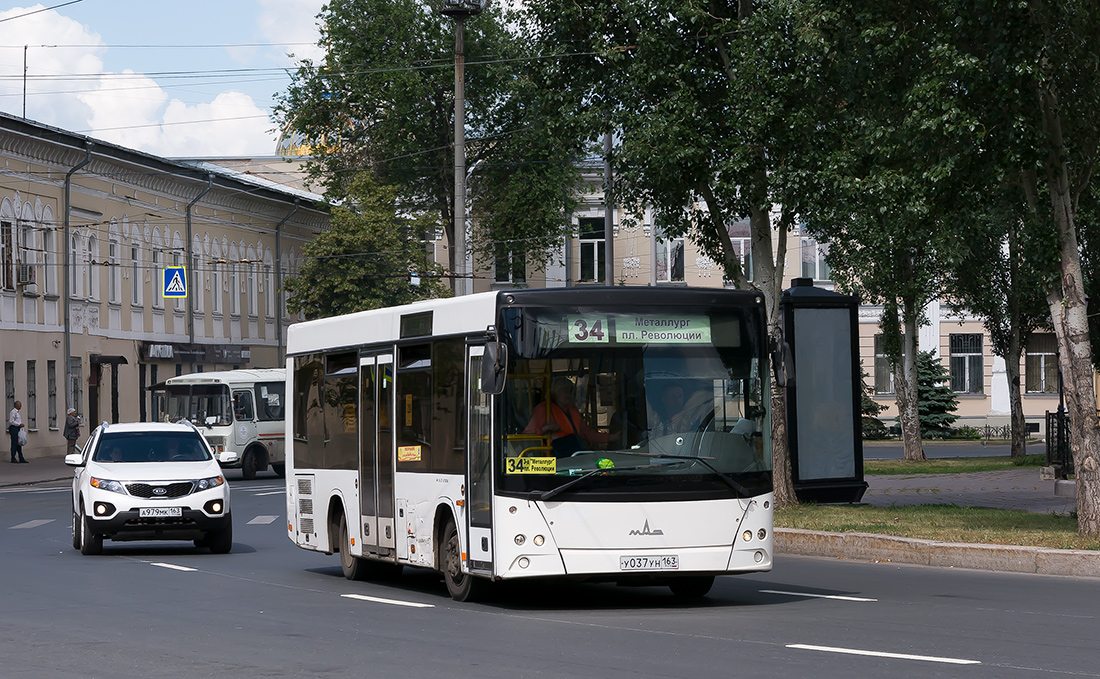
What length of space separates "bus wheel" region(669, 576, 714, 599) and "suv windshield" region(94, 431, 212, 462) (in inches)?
338

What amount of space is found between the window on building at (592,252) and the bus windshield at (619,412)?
5984 centimetres

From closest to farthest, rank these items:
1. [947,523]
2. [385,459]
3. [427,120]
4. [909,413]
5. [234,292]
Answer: [385,459] → [947,523] → [909,413] → [427,120] → [234,292]

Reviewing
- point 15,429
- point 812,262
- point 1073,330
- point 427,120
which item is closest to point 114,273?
point 15,429

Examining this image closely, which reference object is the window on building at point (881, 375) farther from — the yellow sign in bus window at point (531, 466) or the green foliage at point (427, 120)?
the yellow sign in bus window at point (531, 466)

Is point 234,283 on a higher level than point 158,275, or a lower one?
higher

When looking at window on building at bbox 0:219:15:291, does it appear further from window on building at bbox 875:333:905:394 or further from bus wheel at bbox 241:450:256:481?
window on building at bbox 875:333:905:394

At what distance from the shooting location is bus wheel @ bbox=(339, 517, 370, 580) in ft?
55.3

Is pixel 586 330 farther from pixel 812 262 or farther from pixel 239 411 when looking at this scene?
pixel 812 262

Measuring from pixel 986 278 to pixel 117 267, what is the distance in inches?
1138

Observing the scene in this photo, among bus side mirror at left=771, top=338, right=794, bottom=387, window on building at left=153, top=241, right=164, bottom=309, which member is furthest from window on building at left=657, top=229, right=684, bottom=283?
bus side mirror at left=771, top=338, right=794, bottom=387

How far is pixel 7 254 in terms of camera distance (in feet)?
159

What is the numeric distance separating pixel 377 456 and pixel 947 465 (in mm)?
25261

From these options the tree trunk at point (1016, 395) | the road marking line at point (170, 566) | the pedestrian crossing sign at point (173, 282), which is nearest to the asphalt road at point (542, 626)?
the road marking line at point (170, 566)

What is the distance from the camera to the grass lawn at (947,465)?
36175mm
